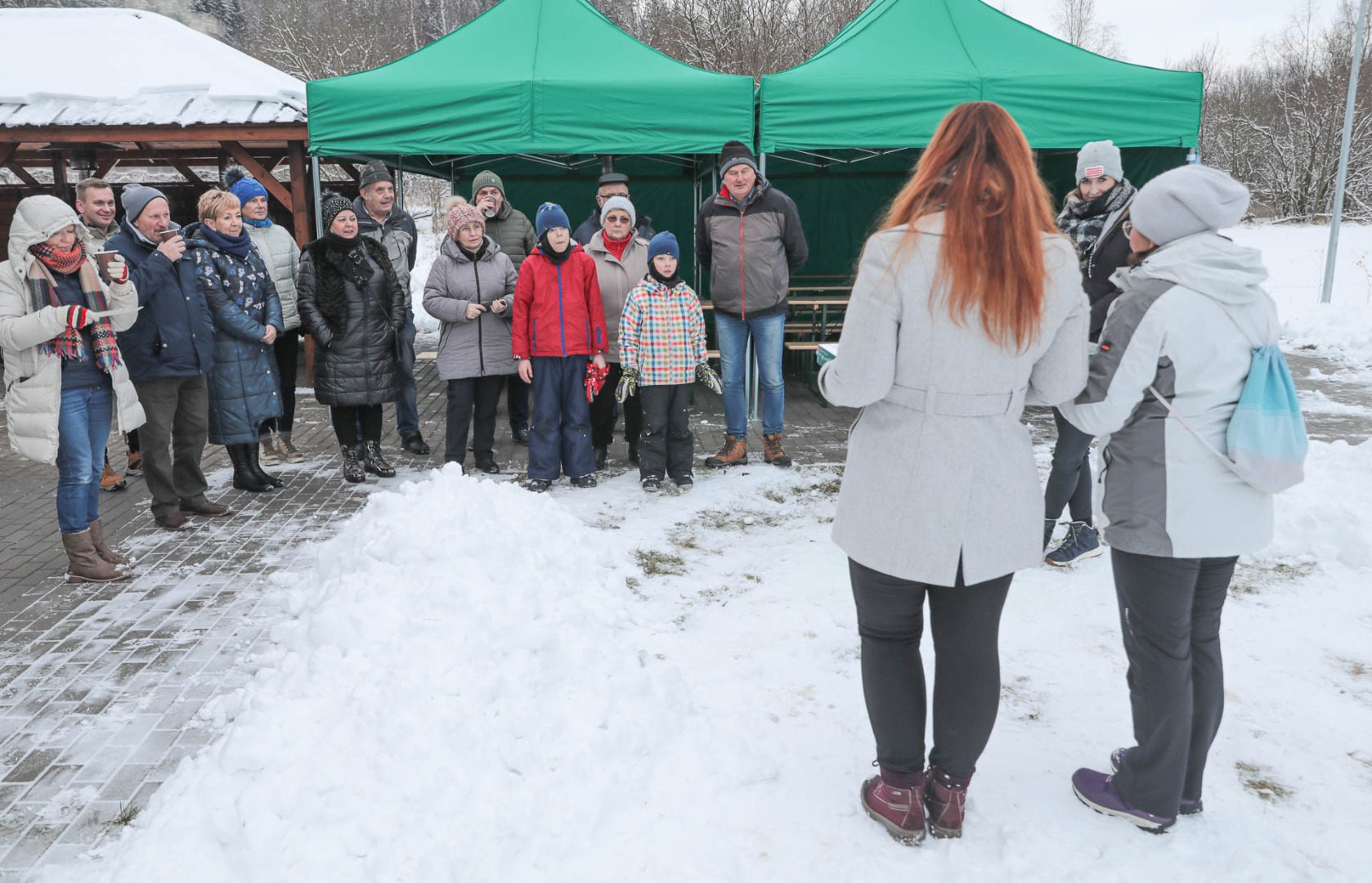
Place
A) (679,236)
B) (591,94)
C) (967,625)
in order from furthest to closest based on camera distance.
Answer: (679,236) < (591,94) < (967,625)

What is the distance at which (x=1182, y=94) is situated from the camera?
725 cm

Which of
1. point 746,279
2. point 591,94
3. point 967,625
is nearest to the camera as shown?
point 967,625

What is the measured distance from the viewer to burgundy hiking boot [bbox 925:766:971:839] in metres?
2.42

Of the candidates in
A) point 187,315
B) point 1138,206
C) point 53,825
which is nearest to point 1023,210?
point 1138,206

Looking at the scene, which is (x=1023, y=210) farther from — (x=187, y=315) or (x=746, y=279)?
(x=187, y=315)

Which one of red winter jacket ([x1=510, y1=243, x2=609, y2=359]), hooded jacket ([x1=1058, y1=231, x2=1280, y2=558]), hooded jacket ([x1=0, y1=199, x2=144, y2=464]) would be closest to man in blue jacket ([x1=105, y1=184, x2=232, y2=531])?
hooded jacket ([x1=0, y1=199, x2=144, y2=464])

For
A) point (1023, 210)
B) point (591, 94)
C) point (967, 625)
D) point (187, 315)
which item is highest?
point (591, 94)

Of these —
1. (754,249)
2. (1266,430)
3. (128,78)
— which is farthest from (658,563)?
(128,78)

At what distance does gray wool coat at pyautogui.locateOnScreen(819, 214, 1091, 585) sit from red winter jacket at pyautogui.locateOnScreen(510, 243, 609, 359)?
12.0 feet

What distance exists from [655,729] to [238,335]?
4.02m

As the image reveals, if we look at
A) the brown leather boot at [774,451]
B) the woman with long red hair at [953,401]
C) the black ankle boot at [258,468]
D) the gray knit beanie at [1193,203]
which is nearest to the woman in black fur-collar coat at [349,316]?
Result: the black ankle boot at [258,468]

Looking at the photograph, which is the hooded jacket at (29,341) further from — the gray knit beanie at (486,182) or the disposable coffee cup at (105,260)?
the gray knit beanie at (486,182)

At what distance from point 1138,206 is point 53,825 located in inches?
134

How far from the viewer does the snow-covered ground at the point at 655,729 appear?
2365mm
